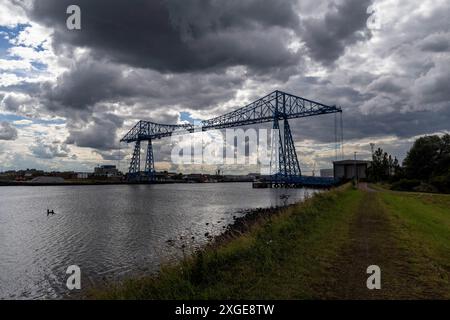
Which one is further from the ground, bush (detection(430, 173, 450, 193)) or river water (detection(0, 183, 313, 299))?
bush (detection(430, 173, 450, 193))

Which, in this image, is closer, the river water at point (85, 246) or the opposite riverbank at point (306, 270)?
the opposite riverbank at point (306, 270)

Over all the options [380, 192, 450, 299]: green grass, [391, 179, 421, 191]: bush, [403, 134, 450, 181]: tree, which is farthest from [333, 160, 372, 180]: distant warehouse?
[380, 192, 450, 299]: green grass

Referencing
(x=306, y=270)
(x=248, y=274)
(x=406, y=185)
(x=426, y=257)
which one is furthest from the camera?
(x=406, y=185)

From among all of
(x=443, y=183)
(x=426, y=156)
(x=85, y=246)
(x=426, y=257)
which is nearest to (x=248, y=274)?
(x=426, y=257)

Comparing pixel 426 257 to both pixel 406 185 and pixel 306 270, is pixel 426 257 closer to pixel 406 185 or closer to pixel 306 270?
pixel 306 270

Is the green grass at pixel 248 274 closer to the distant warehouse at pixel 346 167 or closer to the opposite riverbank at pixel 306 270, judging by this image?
the opposite riverbank at pixel 306 270

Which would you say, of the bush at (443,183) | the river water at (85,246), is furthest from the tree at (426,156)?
the river water at (85,246)

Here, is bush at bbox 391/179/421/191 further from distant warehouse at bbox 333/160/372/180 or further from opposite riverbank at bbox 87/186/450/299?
distant warehouse at bbox 333/160/372/180

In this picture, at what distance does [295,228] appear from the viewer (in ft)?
45.0

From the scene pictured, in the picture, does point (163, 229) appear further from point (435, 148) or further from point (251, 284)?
point (435, 148)

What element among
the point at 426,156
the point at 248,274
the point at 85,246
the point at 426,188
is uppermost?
the point at 426,156

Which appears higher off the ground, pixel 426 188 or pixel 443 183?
pixel 443 183

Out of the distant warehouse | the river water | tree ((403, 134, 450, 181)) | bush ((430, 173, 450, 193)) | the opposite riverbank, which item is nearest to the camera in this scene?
the opposite riverbank
